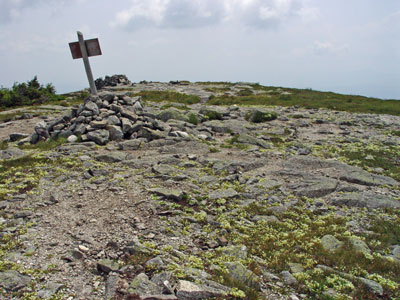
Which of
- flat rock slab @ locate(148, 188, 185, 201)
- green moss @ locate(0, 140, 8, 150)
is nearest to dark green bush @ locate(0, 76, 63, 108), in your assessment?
green moss @ locate(0, 140, 8, 150)

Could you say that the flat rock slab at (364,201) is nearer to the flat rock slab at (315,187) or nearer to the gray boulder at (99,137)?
the flat rock slab at (315,187)

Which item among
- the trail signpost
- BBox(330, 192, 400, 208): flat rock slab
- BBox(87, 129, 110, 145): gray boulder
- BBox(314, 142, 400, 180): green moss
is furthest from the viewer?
the trail signpost

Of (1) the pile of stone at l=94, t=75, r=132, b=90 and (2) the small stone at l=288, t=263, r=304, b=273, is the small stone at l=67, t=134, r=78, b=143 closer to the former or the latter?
(2) the small stone at l=288, t=263, r=304, b=273

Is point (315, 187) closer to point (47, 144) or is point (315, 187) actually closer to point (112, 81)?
point (47, 144)

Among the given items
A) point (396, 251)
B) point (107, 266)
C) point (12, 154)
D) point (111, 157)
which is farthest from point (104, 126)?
point (396, 251)

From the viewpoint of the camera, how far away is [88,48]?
698 inches

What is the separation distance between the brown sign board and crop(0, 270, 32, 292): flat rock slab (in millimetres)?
14735

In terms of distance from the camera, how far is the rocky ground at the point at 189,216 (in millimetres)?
5969

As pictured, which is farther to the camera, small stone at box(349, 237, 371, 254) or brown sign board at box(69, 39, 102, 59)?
brown sign board at box(69, 39, 102, 59)

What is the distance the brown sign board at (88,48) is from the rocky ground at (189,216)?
3128 millimetres

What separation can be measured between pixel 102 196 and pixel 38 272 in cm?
377

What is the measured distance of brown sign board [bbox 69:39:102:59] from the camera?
57.6 feet

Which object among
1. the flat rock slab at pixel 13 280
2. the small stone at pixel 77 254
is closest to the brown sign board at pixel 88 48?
the small stone at pixel 77 254

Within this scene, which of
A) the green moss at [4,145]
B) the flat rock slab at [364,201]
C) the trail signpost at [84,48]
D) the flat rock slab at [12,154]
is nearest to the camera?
the flat rock slab at [364,201]
